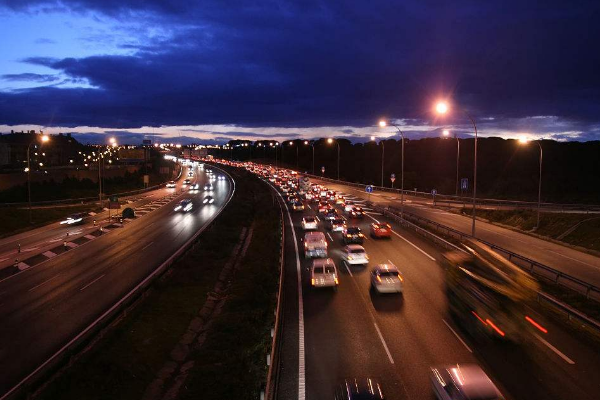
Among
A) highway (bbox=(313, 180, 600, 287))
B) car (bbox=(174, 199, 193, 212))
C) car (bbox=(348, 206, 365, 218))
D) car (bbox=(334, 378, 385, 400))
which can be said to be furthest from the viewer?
car (bbox=(174, 199, 193, 212))

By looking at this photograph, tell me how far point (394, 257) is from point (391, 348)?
17.1 meters

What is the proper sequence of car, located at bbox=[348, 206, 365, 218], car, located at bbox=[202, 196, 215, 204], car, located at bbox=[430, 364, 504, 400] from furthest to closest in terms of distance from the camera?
1. car, located at bbox=[202, 196, 215, 204]
2. car, located at bbox=[348, 206, 365, 218]
3. car, located at bbox=[430, 364, 504, 400]

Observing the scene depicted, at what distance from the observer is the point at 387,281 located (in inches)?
941

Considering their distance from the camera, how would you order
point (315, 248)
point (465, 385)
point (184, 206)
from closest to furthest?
point (465, 385) < point (315, 248) < point (184, 206)

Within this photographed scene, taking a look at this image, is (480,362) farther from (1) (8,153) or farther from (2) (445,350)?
(1) (8,153)

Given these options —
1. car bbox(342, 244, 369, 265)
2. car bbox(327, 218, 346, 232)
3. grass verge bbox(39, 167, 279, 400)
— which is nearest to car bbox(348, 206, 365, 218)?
car bbox(327, 218, 346, 232)

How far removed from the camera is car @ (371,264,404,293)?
23828 millimetres

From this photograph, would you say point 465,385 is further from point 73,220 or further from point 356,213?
point 73,220

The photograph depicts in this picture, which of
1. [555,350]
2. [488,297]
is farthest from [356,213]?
[555,350]

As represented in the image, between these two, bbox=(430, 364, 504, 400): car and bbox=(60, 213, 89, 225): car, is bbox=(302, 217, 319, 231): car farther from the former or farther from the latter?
bbox=(430, 364, 504, 400): car

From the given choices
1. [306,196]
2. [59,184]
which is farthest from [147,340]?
[59,184]

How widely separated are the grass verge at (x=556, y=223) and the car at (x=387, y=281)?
2082 centimetres

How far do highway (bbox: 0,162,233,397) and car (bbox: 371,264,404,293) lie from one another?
13.5m

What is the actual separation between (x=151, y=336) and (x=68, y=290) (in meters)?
8.26
